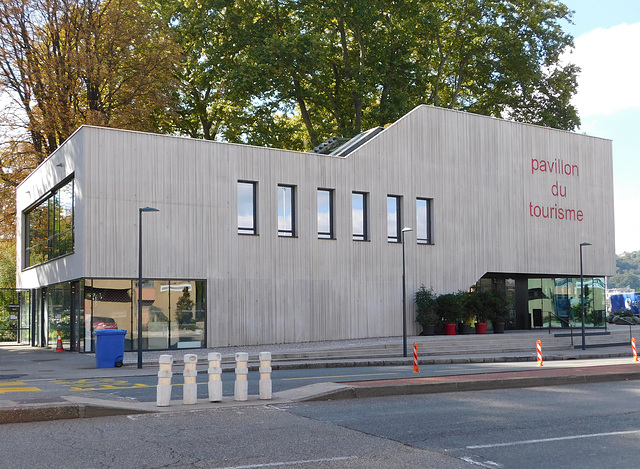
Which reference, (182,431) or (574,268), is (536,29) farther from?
(182,431)

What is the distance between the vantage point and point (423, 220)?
35812 millimetres

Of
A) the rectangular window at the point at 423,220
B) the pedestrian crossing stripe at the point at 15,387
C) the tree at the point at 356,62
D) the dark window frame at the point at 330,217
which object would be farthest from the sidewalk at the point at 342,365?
the tree at the point at 356,62

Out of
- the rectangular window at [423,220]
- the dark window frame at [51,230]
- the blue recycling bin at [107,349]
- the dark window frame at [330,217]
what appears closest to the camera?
the blue recycling bin at [107,349]

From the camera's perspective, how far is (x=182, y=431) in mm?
10289

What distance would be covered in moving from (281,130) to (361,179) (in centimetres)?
1430

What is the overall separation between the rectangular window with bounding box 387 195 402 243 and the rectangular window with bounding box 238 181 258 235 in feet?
23.0

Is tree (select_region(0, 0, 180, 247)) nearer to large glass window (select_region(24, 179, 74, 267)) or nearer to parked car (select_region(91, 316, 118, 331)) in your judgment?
large glass window (select_region(24, 179, 74, 267))

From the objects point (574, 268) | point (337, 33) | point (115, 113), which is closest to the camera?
point (115, 113)

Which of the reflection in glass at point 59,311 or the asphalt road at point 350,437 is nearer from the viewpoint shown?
the asphalt road at point 350,437

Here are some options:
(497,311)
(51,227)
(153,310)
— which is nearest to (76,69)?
(51,227)

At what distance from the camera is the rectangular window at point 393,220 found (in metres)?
34.6

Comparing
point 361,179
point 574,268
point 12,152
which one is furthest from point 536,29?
point 12,152

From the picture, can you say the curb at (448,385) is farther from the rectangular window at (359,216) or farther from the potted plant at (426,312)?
the rectangular window at (359,216)

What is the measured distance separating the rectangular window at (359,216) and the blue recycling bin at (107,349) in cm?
1360
